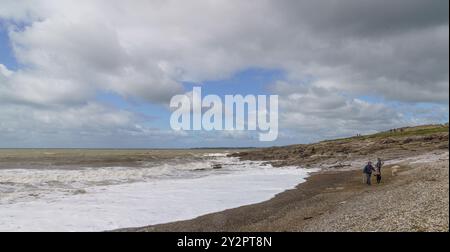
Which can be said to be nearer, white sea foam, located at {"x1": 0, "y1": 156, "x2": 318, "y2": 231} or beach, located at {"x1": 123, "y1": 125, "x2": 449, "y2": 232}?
beach, located at {"x1": 123, "y1": 125, "x2": 449, "y2": 232}

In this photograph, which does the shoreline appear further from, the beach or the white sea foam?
the white sea foam

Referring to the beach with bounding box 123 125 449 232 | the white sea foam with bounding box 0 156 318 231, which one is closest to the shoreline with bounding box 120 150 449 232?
the beach with bounding box 123 125 449 232

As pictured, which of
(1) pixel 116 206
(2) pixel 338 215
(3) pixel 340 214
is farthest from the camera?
(1) pixel 116 206

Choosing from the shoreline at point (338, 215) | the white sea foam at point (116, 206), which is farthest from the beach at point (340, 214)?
the white sea foam at point (116, 206)

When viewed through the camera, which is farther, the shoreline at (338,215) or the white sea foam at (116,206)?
the white sea foam at (116,206)

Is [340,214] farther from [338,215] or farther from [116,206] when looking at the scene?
[116,206]

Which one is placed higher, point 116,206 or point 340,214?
point 340,214

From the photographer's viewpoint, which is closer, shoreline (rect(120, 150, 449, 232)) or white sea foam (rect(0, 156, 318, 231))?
shoreline (rect(120, 150, 449, 232))

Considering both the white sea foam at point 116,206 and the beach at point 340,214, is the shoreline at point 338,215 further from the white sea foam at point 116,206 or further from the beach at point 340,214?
the white sea foam at point 116,206

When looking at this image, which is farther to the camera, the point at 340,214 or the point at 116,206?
the point at 116,206

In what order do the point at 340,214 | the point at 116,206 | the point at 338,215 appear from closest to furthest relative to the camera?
the point at 338,215 → the point at 340,214 → the point at 116,206

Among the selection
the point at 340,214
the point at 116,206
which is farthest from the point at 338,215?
the point at 116,206
